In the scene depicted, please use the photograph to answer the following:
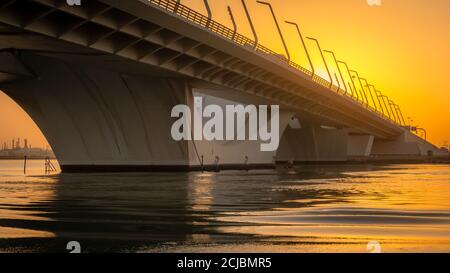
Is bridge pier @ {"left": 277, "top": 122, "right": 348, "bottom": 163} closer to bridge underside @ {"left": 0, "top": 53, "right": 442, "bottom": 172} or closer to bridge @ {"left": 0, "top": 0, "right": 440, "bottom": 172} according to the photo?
bridge @ {"left": 0, "top": 0, "right": 440, "bottom": 172}

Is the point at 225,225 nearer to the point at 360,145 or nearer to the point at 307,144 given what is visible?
the point at 307,144

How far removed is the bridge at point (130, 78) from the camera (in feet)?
150

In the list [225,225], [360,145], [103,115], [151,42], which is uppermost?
[151,42]

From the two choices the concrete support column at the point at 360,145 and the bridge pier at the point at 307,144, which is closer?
the bridge pier at the point at 307,144

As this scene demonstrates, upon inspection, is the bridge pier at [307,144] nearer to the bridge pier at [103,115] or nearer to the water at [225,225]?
the bridge pier at [103,115]

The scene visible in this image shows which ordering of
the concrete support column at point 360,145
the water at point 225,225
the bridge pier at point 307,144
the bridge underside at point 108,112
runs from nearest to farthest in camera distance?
1. the water at point 225,225
2. the bridge underside at point 108,112
3. the bridge pier at point 307,144
4. the concrete support column at point 360,145

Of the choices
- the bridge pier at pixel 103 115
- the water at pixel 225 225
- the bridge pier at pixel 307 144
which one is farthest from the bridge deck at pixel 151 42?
the bridge pier at pixel 307 144

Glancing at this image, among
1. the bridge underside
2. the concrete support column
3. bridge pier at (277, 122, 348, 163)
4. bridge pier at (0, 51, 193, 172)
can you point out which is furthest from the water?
the concrete support column

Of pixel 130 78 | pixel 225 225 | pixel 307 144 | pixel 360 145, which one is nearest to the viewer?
pixel 225 225

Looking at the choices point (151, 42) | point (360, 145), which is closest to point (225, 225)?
point (151, 42)

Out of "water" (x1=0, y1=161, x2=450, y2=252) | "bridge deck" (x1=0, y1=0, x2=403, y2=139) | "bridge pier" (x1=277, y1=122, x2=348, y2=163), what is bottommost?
"water" (x1=0, y1=161, x2=450, y2=252)

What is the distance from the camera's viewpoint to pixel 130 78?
67500 mm

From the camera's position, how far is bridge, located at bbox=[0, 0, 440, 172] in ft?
150

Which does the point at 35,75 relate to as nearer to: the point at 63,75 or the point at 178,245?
the point at 63,75
